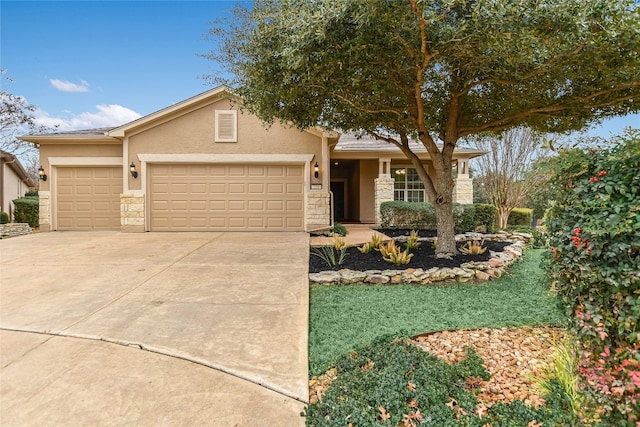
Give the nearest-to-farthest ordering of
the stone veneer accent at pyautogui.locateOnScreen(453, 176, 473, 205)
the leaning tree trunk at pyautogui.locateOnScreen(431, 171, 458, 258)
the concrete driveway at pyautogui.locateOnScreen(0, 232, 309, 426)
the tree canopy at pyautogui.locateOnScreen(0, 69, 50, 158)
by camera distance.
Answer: the concrete driveway at pyautogui.locateOnScreen(0, 232, 309, 426) → the leaning tree trunk at pyautogui.locateOnScreen(431, 171, 458, 258) → the stone veneer accent at pyautogui.locateOnScreen(453, 176, 473, 205) → the tree canopy at pyautogui.locateOnScreen(0, 69, 50, 158)

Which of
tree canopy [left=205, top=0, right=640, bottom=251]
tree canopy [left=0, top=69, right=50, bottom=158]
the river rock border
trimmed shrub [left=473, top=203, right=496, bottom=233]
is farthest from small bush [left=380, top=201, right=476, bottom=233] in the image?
tree canopy [left=0, top=69, right=50, bottom=158]

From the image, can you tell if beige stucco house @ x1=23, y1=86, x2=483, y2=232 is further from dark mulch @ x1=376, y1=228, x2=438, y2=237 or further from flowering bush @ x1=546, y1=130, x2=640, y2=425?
flowering bush @ x1=546, y1=130, x2=640, y2=425

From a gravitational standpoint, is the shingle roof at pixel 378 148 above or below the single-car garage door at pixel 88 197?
above

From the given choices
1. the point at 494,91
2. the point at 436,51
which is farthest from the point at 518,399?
the point at 494,91

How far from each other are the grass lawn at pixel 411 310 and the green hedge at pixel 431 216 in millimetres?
5786

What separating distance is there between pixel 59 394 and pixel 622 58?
296 inches

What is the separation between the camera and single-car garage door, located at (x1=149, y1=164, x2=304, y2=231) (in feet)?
33.7

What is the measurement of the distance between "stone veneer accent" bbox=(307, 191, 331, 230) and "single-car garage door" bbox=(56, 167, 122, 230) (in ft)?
20.8

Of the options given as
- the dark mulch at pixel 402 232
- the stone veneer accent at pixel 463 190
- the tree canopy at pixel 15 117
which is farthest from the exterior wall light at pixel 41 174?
the stone veneer accent at pixel 463 190

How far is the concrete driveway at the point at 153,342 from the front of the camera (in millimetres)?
2074

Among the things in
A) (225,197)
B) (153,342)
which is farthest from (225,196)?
(153,342)

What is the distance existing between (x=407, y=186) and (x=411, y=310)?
35.5 feet

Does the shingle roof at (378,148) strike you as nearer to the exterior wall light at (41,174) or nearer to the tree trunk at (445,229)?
the tree trunk at (445,229)

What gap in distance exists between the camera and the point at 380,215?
12.1m
